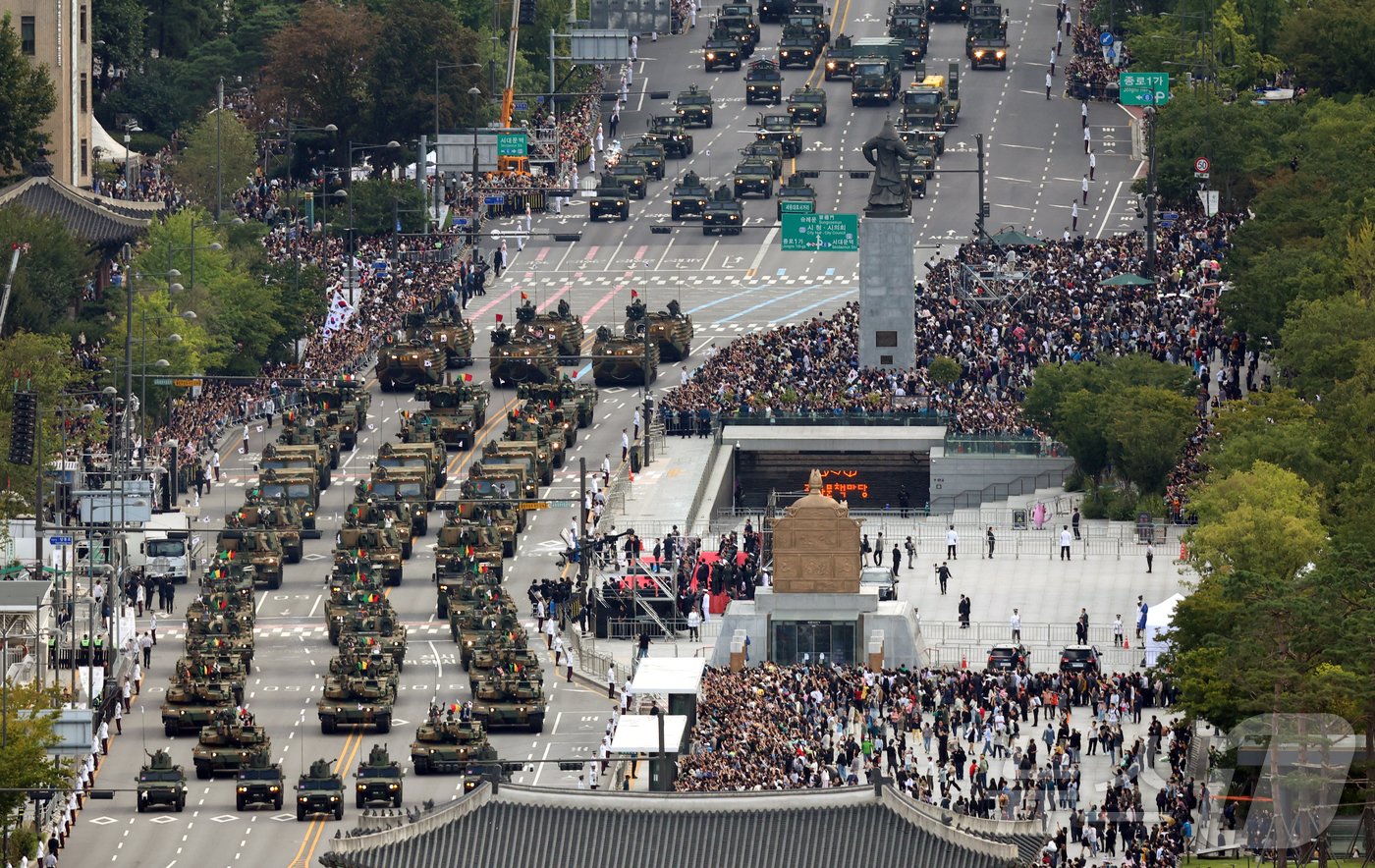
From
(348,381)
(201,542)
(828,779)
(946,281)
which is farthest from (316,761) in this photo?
(946,281)

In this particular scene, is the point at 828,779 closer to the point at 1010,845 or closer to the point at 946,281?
the point at 1010,845

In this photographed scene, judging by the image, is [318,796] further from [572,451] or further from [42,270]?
[42,270]

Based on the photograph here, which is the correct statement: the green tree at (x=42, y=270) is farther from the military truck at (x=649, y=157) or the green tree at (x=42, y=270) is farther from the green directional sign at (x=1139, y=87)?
the green directional sign at (x=1139, y=87)

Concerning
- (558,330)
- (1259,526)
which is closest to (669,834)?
(1259,526)

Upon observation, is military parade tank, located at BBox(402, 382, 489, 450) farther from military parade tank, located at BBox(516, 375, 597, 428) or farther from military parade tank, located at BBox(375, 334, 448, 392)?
military parade tank, located at BBox(375, 334, 448, 392)

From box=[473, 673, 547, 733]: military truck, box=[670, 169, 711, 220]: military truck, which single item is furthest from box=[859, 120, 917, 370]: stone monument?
box=[473, 673, 547, 733]: military truck
